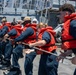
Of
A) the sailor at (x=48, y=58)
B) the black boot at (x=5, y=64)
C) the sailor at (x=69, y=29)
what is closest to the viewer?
the sailor at (x=69, y=29)

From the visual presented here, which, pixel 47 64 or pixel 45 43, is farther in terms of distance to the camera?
pixel 47 64

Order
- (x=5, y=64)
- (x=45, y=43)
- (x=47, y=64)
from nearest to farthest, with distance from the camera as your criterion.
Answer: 1. (x=45, y=43)
2. (x=47, y=64)
3. (x=5, y=64)

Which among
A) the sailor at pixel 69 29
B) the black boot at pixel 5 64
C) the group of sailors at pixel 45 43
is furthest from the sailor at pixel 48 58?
the black boot at pixel 5 64

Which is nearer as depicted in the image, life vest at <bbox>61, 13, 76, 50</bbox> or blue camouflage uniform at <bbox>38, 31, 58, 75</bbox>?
life vest at <bbox>61, 13, 76, 50</bbox>

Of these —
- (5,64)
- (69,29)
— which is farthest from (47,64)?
(5,64)

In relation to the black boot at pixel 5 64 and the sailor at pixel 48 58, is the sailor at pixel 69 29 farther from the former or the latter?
the black boot at pixel 5 64

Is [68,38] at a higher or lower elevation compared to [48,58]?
higher

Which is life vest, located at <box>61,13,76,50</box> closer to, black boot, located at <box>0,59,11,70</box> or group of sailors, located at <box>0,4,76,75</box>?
group of sailors, located at <box>0,4,76,75</box>

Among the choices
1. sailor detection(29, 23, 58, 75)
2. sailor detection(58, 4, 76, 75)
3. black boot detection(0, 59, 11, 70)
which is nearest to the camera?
sailor detection(58, 4, 76, 75)

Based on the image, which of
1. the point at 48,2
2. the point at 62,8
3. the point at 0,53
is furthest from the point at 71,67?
the point at 48,2

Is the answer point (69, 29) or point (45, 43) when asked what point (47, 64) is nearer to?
point (45, 43)

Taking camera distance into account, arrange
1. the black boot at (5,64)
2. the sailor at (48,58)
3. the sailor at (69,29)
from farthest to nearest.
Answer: the black boot at (5,64) < the sailor at (48,58) < the sailor at (69,29)

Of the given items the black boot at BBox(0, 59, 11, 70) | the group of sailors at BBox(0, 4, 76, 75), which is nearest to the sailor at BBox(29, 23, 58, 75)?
the group of sailors at BBox(0, 4, 76, 75)

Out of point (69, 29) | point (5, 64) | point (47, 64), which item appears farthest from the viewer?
point (5, 64)
